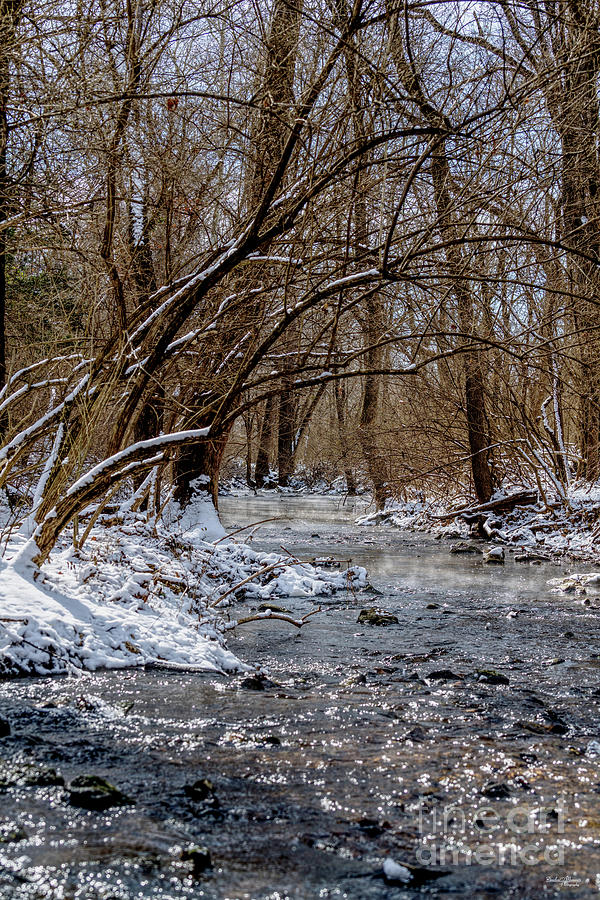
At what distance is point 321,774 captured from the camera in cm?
292

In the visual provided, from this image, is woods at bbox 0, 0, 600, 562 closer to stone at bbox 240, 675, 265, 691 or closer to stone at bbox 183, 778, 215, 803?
stone at bbox 240, 675, 265, 691

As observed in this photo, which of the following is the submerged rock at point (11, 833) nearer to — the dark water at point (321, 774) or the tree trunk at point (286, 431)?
the dark water at point (321, 774)

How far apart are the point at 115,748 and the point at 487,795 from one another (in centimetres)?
146

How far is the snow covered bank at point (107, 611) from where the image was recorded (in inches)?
161

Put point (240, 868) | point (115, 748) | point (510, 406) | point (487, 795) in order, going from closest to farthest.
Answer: point (240, 868), point (487, 795), point (115, 748), point (510, 406)

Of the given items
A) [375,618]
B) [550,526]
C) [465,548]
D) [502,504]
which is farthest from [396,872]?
[502,504]

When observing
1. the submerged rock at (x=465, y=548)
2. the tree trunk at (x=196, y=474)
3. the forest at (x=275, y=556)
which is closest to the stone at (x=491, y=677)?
the forest at (x=275, y=556)

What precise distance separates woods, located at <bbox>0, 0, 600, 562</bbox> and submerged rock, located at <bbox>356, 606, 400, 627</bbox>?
6.56ft

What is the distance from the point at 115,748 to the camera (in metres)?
3.07

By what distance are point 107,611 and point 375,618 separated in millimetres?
2477

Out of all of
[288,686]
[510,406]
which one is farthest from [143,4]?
[510,406]

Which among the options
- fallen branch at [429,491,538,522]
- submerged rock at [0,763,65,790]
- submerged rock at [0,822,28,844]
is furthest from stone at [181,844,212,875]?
fallen branch at [429,491,538,522]

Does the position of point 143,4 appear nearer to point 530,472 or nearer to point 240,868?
point 240,868

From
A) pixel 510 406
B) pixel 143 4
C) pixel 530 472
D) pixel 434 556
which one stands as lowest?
pixel 434 556
